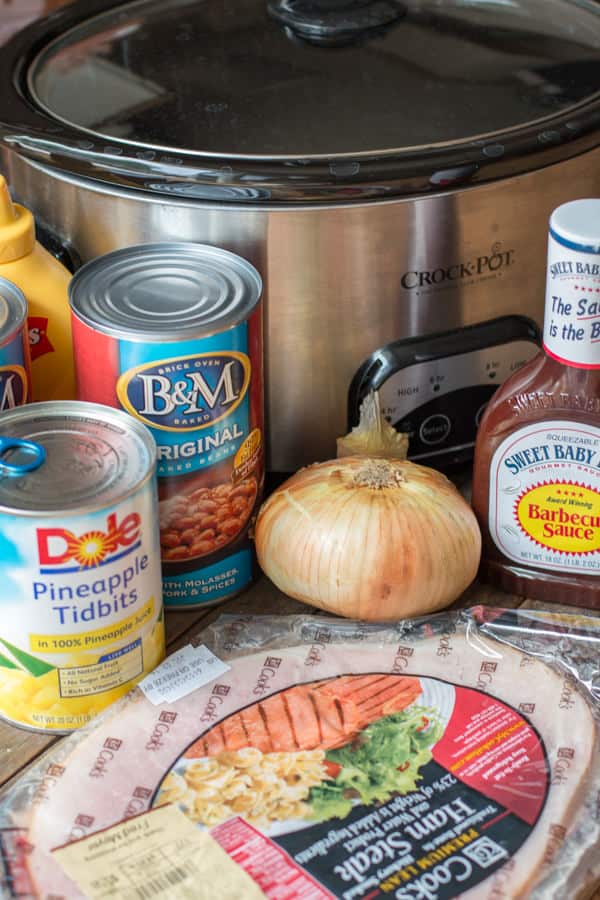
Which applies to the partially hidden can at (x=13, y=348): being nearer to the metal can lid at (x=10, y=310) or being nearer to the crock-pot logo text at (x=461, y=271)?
the metal can lid at (x=10, y=310)

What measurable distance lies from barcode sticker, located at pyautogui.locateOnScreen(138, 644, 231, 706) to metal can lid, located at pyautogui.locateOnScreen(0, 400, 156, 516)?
0.16 m

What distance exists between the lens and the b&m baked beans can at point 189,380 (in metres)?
0.82

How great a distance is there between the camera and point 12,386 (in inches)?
34.2

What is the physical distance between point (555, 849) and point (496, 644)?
0.18 m

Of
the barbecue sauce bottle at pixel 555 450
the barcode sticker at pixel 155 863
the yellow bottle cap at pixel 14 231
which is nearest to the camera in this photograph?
the barcode sticker at pixel 155 863

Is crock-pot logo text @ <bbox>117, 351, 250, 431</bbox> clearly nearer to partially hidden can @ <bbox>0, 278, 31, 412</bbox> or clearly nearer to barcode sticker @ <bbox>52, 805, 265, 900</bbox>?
partially hidden can @ <bbox>0, 278, 31, 412</bbox>

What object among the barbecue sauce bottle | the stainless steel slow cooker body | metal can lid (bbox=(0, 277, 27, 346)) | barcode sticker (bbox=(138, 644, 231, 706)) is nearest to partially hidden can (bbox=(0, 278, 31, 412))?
metal can lid (bbox=(0, 277, 27, 346))

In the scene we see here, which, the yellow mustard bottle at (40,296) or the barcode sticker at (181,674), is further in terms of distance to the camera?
the yellow mustard bottle at (40,296)

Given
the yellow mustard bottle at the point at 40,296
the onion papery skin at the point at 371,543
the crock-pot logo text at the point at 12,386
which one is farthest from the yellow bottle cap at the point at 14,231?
the onion papery skin at the point at 371,543

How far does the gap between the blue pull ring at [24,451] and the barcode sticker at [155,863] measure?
0.74ft

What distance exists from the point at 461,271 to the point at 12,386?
1.15ft

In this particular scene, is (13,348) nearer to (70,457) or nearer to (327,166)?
(70,457)

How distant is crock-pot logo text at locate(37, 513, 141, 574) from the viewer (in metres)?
0.74

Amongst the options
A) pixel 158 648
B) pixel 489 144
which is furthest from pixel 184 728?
pixel 489 144
